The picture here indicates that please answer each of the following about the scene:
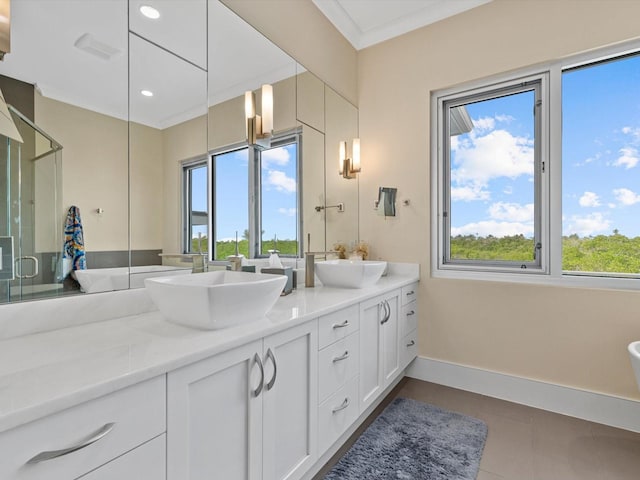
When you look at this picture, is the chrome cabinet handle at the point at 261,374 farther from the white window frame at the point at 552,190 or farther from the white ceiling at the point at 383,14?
the white ceiling at the point at 383,14

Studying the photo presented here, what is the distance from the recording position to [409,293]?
2.54m

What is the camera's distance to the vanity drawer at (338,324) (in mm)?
1484

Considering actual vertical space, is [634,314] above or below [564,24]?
below

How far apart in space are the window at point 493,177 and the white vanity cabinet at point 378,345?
77cm

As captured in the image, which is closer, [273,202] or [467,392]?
[273,202]

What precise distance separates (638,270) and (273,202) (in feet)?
7.55

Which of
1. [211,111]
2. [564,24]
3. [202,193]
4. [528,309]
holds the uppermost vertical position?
[564,24]

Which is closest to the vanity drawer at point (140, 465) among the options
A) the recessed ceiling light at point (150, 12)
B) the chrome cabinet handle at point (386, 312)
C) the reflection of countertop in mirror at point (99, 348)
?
the reflection of countertop in mirror at point (99, 348)

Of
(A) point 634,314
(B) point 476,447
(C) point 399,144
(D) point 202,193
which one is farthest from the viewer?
(C) point 399,144

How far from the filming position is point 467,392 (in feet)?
8.02

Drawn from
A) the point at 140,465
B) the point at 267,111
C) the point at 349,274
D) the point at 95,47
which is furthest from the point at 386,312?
the point at 95,47

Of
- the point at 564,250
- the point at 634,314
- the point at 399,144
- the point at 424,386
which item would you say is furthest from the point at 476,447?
the point at 399,144

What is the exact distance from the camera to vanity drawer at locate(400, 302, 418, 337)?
2.41 meters

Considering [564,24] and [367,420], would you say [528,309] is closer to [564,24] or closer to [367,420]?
[367,420]
